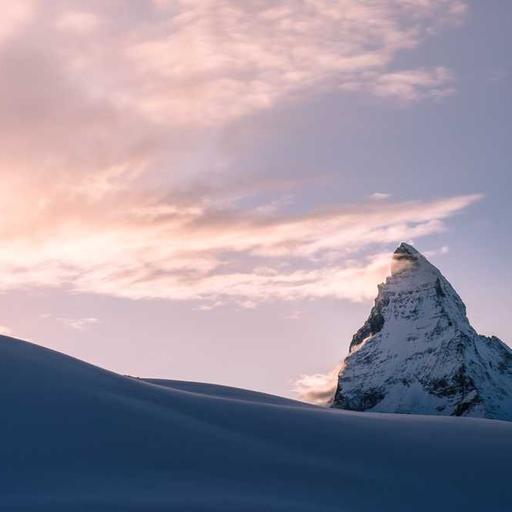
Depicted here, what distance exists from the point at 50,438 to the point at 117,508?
9.76ft

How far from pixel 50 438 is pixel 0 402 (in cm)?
149

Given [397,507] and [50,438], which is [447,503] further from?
[50,438]

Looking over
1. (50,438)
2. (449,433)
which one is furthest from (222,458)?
(449,433)

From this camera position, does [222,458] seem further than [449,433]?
No

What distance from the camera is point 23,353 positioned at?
18.1 meters

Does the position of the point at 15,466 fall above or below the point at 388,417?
below

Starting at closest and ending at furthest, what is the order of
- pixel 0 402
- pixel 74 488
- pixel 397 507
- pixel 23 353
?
pixel 74 488 → pixel 397 507 → pixel 0 402 → pixel 23 353

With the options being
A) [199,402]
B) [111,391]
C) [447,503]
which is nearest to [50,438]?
[111,391]

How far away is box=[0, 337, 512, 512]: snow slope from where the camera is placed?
12.0 m

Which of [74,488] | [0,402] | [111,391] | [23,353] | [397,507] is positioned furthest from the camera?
[23,353]

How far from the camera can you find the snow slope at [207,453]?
39.3 ft

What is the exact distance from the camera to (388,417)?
19.8 m

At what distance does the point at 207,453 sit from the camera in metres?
14.2

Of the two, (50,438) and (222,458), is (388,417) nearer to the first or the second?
(222,458)
